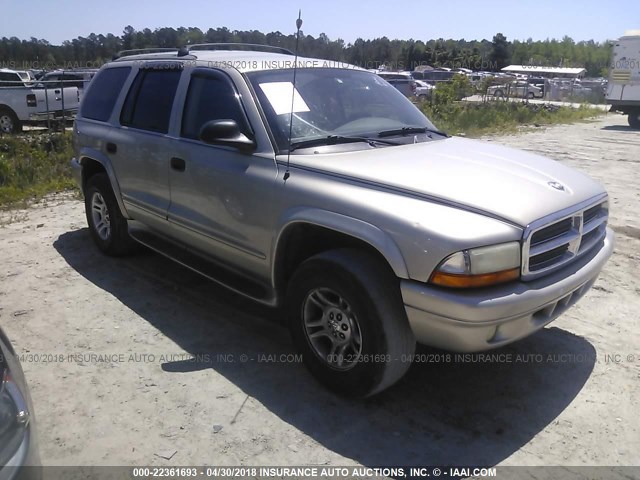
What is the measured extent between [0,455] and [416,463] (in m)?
1.87

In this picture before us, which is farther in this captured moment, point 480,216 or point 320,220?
point 320,220

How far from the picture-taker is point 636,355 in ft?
12.7

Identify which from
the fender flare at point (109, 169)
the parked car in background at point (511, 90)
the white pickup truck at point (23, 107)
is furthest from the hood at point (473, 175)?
the parked car in background at point (511, 90)

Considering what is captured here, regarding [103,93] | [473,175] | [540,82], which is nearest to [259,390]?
[473,175]

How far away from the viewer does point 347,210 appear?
310 cm

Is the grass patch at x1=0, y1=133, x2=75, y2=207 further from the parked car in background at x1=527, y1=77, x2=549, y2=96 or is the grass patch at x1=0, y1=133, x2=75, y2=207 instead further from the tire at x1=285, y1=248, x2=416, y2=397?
the parked car in background at x1=527, y1=77, x2=549, y2=96

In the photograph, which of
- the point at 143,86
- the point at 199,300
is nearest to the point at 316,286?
the point at 199,300

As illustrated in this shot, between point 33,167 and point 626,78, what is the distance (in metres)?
20.8

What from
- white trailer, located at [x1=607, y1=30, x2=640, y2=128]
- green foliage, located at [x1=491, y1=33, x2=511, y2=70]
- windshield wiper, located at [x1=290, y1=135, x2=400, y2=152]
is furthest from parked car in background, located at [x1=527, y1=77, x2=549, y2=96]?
green foliage, located at [x1=491, y1=33, x2=511, y2=70]

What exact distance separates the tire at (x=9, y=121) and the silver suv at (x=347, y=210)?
37.2ft

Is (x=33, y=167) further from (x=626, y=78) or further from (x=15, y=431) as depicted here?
(x=626, y=78)

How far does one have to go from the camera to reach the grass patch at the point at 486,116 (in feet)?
54.8

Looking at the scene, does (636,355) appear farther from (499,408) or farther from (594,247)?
(499,408)

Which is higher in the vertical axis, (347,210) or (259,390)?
(347,210)
